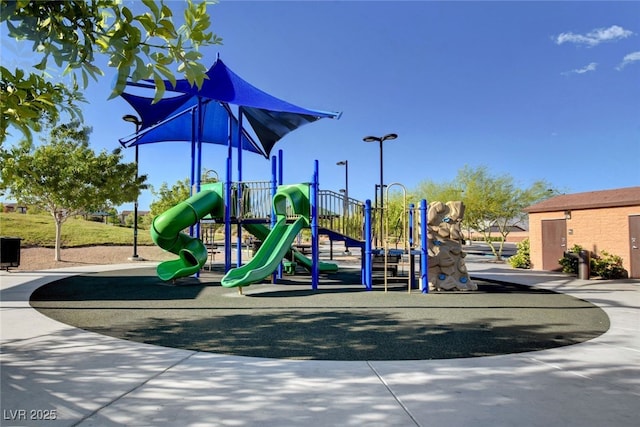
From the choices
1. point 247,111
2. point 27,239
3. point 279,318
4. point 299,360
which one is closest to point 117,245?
point 27,239

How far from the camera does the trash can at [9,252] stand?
47.1 feet

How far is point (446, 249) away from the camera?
36.9ft

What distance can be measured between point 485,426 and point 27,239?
29.2 meters

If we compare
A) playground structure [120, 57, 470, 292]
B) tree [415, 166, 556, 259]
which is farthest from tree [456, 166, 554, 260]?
playground structure [120, 57, 470, 292]

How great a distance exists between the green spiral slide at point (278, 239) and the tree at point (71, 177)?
34.6ft

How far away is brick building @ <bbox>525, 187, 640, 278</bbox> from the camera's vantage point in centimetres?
1368

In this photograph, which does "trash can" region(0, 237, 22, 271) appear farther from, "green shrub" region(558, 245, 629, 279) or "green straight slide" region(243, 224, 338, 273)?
"green shrub" region(558, 245, 629, 279)

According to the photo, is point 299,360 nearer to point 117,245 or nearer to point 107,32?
point 107,32

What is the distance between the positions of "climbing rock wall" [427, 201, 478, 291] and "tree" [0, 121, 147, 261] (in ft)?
49.3

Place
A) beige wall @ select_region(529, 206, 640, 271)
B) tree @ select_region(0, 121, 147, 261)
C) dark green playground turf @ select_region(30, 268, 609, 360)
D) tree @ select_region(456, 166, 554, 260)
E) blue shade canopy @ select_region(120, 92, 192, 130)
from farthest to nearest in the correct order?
tree @ select_region(456, 166, 554, 260) → tree @ select_region(0, 121, 147, 261) → blue shade canopy @ select_region(120, 92, 192, 130) → beige wall @ select_region(529, 206, 640, 271) → dark green playground turf @ select_region(30, 268, 609, 360)

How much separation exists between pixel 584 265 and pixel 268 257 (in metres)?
11.5

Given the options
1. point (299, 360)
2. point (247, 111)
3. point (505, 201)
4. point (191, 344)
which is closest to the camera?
point (299, 360)

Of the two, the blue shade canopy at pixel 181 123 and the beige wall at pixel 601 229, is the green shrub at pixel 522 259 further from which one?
the blue shade canopy at pixel 181 123

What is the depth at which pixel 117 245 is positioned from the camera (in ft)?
93.6
